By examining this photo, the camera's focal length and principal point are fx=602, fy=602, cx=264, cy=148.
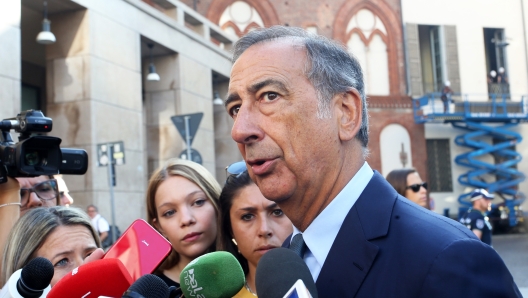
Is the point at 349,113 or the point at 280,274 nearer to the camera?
the point at 280,274

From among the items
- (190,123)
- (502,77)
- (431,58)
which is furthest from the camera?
(431,58)

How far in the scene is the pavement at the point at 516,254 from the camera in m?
10.6

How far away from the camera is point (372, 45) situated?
26.4 meters

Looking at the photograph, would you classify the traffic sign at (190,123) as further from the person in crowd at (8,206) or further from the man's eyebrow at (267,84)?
the man's eyebrow at (267,84)

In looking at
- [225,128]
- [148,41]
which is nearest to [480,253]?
[148,41]

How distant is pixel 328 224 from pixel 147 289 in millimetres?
591

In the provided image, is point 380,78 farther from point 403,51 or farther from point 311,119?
point 311,119

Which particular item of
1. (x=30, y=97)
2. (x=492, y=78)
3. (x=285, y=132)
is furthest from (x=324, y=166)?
(x=492, y=78)

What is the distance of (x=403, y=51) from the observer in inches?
1047

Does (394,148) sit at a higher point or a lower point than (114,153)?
higher

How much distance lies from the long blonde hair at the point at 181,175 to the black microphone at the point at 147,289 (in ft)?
6.33

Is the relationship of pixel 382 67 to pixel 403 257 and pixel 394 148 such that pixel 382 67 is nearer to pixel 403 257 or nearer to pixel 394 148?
pixel 394 148

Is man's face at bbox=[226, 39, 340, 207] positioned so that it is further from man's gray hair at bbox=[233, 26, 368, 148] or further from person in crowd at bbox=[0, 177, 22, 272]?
person in crowd at bbox=[0, 177, 22, 272]

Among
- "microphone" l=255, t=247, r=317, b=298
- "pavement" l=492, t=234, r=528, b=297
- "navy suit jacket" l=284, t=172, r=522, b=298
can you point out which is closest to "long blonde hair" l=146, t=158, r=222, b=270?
"navy suit jacket" l=284, t=172, r=522, b=298
